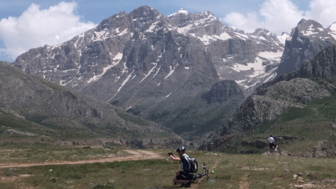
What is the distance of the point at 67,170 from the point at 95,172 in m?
3.45

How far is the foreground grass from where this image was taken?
37.2m

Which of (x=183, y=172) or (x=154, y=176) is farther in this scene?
(x=154, y=176)

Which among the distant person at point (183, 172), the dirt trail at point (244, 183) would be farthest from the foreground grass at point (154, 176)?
A: the distant person at point (183, 172)

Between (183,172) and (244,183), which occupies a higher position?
(183,172)

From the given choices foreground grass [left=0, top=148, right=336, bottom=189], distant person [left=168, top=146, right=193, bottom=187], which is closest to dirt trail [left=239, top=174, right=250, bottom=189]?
foreground grass [left=0, top=148, right=336, bottom=189]

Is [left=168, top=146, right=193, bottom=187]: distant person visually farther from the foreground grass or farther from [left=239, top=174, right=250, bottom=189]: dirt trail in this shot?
[left=239, top=174, right=250, bottom=189]: dirt trail

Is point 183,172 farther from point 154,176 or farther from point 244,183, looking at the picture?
point 154,176

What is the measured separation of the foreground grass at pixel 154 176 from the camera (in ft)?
122

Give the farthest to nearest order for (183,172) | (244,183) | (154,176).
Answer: (154,176)
(244,183)
(183,172)

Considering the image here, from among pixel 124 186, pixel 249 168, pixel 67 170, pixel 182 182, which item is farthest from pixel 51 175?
pixel 249 168

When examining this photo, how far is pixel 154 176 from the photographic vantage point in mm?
46844

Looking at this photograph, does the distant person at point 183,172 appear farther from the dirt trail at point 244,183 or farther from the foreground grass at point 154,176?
the dirt trail at point 244,183

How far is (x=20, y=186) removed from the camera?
1626 inches

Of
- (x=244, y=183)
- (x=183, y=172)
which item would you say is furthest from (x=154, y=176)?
Answer: (x=244, y=183)
